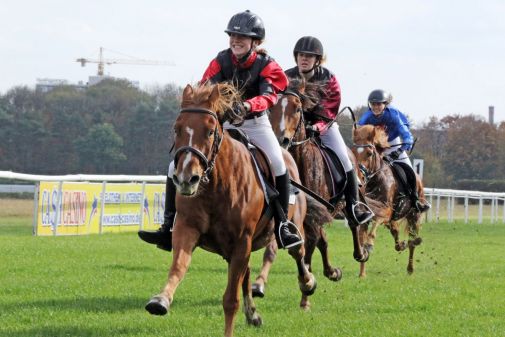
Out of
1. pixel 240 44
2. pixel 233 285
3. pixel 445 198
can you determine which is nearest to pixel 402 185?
pixel 240 44

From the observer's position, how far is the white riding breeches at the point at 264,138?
8523 millimetres

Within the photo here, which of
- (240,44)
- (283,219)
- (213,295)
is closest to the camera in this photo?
(283,219)

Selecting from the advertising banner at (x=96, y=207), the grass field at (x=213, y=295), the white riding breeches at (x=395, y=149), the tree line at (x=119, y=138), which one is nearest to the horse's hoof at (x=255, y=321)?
the grass field at (x=213, y=295)

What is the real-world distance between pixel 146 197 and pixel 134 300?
520 inches

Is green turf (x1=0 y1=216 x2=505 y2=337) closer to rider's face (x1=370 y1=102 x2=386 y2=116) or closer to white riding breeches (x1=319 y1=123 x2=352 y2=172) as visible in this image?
white riding breeches (x1=319 y1=123 x2=352 y2=172)

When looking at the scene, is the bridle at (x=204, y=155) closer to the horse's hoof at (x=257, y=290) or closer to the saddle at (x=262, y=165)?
the saddle at (x=262, y=165)

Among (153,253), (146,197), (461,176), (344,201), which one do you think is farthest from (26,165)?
(344,201)

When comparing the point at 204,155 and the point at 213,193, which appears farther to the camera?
the point at 213,193

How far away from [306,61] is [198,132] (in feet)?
15.1

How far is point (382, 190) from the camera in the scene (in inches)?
588

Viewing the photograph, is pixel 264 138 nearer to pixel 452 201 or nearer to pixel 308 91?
pixel 308 91

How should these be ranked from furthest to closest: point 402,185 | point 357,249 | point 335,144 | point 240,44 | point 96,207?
point 96,207
point 402,185
point 357,249
point 335,144
point 240,44

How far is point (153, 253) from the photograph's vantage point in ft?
54.4

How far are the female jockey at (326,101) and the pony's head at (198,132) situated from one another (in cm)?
386
